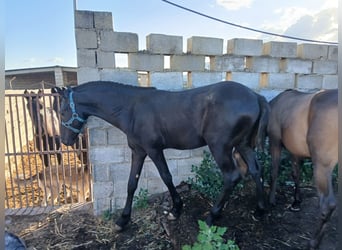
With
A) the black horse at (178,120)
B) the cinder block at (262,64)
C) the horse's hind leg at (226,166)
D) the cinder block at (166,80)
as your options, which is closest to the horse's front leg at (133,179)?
the black horse at (178,120)

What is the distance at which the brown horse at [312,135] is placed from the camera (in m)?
2.20

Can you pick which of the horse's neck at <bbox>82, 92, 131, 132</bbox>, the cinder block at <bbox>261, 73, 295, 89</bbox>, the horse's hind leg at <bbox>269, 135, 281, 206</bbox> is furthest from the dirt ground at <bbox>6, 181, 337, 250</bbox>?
the cinder block at <bbox>261, 73, 295, 89</bbox>

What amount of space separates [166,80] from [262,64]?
144 centimetres

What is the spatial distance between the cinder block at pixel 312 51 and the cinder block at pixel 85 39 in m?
2.94

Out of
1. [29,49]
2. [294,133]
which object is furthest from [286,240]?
[29,49]

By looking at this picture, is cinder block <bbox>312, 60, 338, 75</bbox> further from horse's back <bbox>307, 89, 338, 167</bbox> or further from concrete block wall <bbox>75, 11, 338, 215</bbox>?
horse's back <bbox>307, 89, 338, 167</bbox>

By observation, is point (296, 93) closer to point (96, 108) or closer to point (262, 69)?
point (262, 69)

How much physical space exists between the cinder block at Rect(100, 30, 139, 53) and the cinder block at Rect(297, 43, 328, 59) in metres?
2.45

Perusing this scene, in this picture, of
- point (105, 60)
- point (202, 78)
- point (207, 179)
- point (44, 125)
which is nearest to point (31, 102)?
point (44, 125)

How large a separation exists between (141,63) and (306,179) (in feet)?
9.00

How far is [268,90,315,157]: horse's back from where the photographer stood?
2639 millimetres

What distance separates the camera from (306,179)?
3633mm

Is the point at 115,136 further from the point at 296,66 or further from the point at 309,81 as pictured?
the point at 309,81

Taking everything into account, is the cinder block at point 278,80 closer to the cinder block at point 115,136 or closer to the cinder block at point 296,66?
the cinder block at point 296,66
